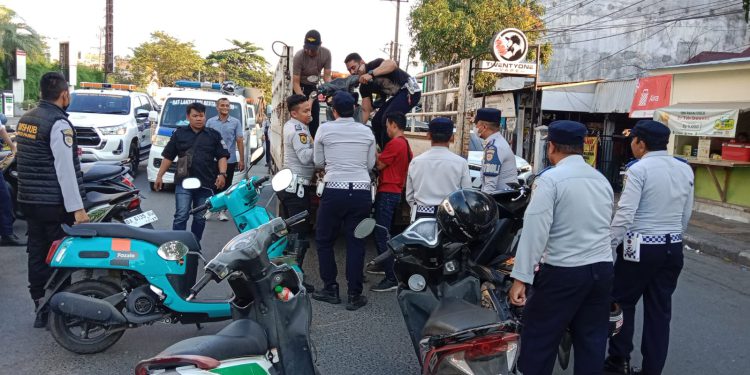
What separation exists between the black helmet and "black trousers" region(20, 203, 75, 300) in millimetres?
2894

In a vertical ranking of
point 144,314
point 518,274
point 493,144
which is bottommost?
point 144,314

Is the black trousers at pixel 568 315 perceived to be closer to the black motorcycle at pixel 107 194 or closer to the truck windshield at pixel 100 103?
the black motorcycle at pixel 107 194

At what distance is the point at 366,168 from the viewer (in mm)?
5117

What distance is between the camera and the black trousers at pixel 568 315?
3035 millimetres

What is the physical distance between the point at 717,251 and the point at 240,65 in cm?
4291

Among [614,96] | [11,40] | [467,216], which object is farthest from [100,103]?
[11,40]

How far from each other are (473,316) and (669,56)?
92.6 ft

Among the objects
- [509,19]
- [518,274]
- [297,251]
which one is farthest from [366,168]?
[509,19]

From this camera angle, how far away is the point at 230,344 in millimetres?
2531

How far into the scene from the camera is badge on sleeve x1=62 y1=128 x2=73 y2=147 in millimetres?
4117

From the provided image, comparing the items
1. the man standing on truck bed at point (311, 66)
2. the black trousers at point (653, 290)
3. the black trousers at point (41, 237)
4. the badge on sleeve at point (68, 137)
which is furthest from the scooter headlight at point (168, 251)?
the man standing on truck bed at point (311, 66)

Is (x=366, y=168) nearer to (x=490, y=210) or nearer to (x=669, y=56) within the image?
(x=490, y=210)

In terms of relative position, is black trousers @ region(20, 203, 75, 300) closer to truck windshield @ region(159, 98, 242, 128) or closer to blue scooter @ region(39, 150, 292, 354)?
blue scooter @ region(39, 150, 292, 354)

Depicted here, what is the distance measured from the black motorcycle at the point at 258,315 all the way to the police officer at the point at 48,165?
6.69 feet
